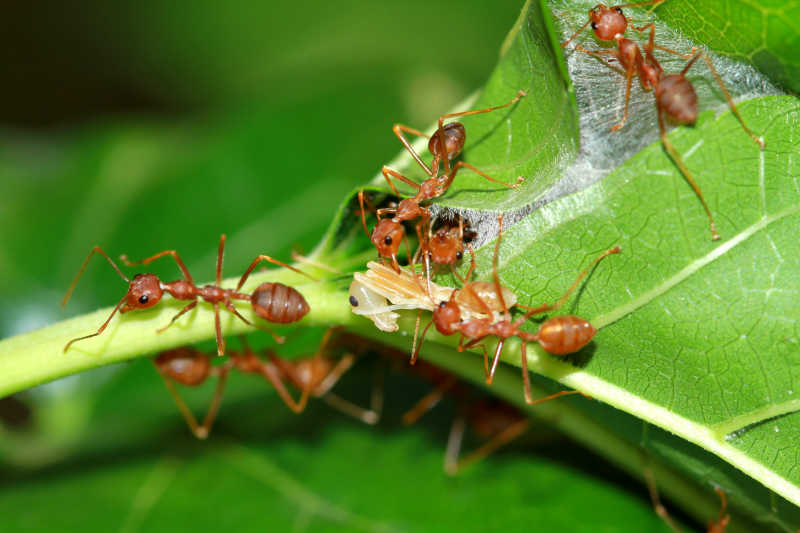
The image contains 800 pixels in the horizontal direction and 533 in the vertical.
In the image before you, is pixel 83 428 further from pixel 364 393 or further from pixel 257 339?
pixel 364 393

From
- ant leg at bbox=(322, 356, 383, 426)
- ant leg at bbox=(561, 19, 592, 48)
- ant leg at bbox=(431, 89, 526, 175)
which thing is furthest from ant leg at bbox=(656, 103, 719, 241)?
ant leg at bbox=(322, 356, 383, 426)

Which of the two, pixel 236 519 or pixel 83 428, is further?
pixel 83 428

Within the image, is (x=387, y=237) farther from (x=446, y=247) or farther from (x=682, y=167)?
(x=682, y=167)

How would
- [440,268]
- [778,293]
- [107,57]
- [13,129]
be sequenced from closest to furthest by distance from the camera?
[778,293], [440,268], [13,129], [107,57]

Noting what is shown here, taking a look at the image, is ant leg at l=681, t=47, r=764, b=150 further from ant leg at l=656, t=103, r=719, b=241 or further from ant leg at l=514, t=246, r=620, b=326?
ant leg at l=514, t=246, r=620, b=326

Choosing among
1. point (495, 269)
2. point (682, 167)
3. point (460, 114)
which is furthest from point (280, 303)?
point (682, 167)

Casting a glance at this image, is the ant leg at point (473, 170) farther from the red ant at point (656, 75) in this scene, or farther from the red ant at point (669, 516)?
the red ant at point (669, 516)

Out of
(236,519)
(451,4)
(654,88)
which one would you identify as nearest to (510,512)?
(236,519)
